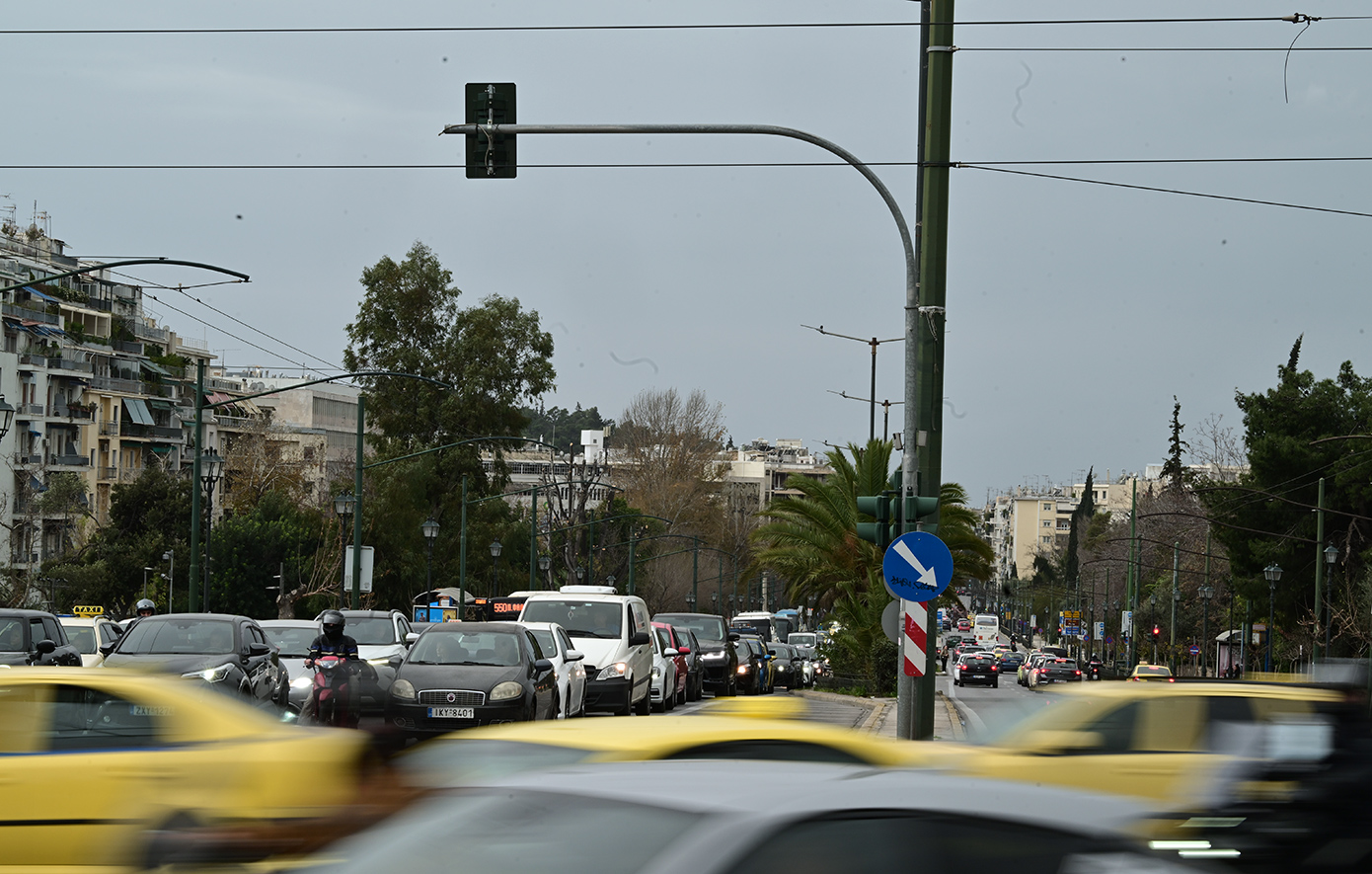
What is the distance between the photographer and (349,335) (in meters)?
71.6

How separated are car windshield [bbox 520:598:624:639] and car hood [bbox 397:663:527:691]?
6033 millimetres

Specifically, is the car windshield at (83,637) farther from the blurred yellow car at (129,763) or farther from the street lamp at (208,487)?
the blurred yellow car at (129,763)

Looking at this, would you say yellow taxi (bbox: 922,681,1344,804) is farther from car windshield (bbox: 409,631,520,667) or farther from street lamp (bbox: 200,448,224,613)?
street lamp (bbox: 200,448,224,613)

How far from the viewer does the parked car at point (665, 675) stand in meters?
27.0

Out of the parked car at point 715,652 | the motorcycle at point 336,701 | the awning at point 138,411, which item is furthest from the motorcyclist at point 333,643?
the awning at point 138,411

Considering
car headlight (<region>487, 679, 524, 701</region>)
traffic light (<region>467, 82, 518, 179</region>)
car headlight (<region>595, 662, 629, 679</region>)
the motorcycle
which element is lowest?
car headlight (<region>595, 662, 629, 679</region>)

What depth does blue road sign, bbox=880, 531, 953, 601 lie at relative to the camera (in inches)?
582

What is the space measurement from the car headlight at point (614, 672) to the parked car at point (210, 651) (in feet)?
20.1

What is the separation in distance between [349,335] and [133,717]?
64.7 m

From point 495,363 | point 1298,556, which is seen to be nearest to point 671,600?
point 495,363

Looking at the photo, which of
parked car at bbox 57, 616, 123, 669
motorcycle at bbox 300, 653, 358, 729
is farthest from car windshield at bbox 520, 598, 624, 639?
motorcycle at bbox 300, 653, 358, 729

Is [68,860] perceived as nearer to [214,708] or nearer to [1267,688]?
[214,708]

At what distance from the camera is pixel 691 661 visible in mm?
32656

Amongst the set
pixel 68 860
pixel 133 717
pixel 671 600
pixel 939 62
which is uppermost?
pixel 939 62
